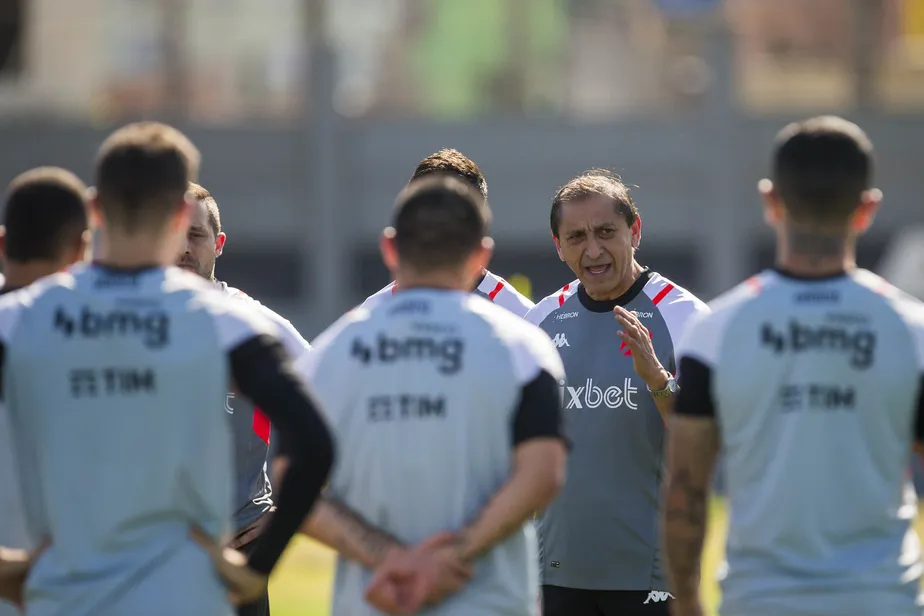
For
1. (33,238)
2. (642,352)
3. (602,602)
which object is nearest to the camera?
(33,238)

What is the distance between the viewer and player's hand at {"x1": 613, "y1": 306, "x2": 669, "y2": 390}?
6.42 meters

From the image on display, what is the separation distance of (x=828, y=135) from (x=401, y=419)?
1504 millimetres

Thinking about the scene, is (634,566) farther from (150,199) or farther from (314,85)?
(314,85)

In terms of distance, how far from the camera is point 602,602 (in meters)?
6.92

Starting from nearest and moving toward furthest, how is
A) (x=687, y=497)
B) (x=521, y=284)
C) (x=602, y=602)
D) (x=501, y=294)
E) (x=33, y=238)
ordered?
(x=687, y=497)
(x=33, y=238)
(x=602, y=602)
(x=501, y=294)
(x=521, y=284)

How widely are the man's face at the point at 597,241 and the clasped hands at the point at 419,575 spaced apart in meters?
2.69

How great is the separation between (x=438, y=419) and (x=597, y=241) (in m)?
2.62

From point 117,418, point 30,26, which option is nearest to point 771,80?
point 30,26

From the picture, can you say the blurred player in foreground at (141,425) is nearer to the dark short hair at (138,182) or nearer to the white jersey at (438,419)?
the dark short hair at (138,182)

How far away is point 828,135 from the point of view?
4.60m

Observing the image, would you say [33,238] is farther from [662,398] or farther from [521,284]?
[521,284]

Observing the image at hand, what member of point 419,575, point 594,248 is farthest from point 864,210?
point 594,248

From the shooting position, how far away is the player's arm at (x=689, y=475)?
4609mm

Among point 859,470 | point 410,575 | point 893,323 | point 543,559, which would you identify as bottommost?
point 543,559
